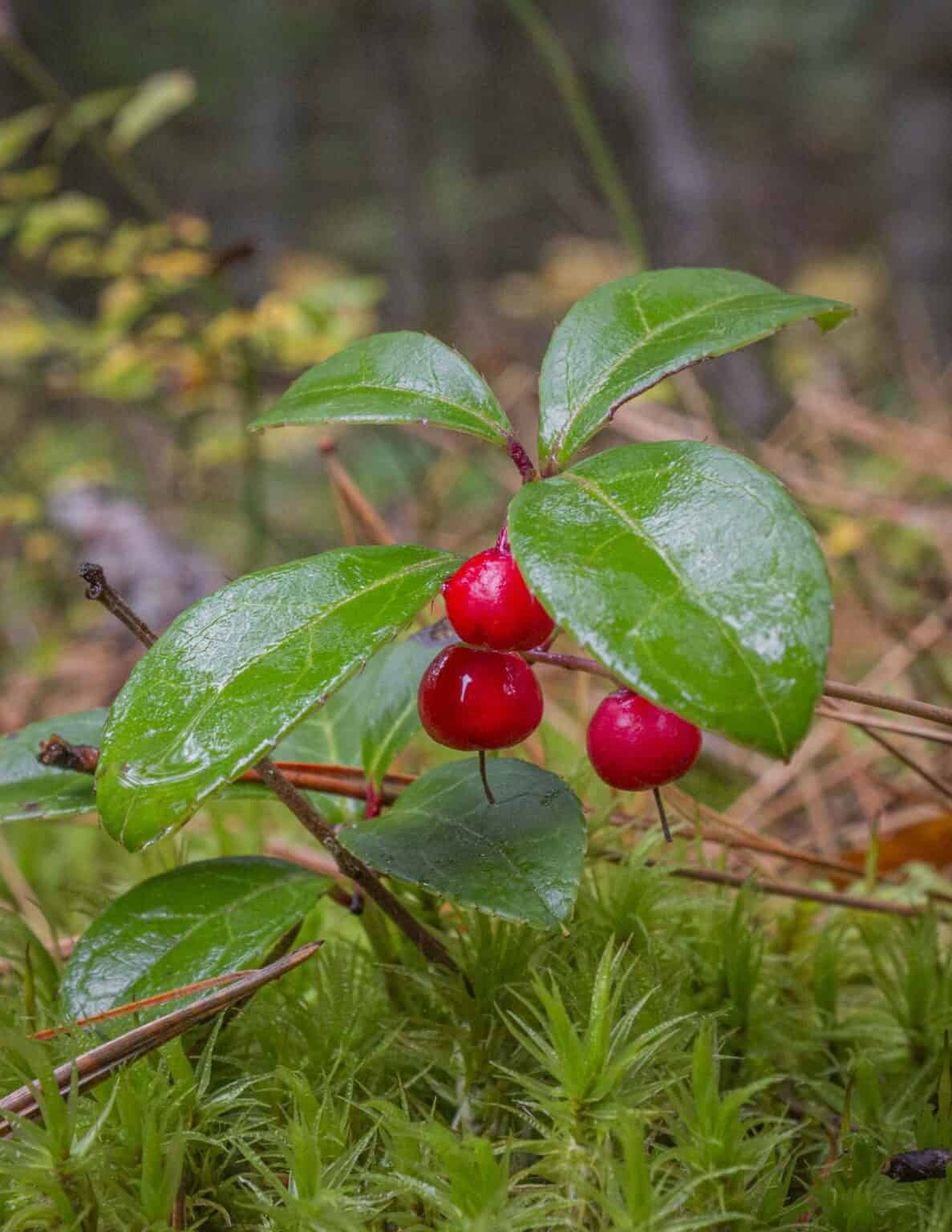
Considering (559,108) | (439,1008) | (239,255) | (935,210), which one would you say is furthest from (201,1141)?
(559,108)

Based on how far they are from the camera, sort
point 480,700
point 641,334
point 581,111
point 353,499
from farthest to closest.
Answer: point 581,111 < point 353,499 < point 641,334 < point 480,700

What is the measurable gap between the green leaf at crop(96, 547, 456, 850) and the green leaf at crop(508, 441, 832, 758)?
0.41 feet

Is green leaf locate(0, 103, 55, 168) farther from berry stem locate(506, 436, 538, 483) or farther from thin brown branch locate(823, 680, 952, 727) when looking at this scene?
thin brown branch locate(823, 680, 952, 727)

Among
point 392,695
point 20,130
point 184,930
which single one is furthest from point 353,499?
point 20,130

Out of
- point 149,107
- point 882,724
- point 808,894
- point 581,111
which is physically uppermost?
point 149,107

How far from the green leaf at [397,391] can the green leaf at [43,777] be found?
1.19ft

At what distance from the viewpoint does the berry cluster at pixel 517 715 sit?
709mm

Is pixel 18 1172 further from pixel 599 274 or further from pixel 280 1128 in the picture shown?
pixel 599 274

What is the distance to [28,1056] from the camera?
71cm

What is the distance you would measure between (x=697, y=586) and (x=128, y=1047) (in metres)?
0.53

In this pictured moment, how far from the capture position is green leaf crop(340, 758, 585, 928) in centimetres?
73

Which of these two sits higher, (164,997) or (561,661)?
(561,661)

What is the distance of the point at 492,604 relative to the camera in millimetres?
663

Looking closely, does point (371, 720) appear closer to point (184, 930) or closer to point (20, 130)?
point (184, 930)
